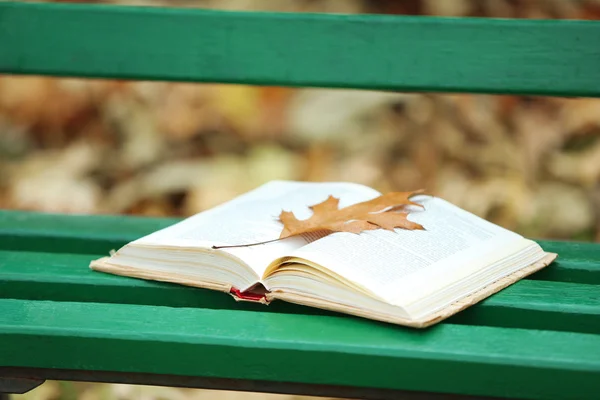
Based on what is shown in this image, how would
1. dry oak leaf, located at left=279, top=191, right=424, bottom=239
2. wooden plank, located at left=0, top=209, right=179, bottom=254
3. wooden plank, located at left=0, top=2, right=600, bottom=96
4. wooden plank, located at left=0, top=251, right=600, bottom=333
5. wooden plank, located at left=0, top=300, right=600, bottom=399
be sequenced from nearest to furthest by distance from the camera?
wooden plank, located at left=0, top=300, right=600, bottom=399, wooden plank, located at left=0, top=251, right=600, bottom=333, dry oak leaf, located at left=279, top=191, right=424, bottom=239, wooden plank, located at left=0, top=209, right=179, bottom=254, wooden plank, located at left=0, top=2, right=600, bottom=96

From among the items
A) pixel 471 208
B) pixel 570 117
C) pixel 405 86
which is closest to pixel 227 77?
pixel 405 86

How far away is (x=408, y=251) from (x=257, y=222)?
0.94ft

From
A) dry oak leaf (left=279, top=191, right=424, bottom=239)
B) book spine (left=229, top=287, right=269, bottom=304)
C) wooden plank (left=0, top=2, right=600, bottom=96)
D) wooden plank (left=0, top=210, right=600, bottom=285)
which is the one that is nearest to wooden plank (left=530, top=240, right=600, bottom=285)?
wooden plank (left=0, top=210, right=600, bottom=285)

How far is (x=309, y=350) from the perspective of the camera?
127 cm

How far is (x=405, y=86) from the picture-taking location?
1.95m

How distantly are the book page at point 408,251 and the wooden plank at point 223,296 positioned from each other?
0.29ft

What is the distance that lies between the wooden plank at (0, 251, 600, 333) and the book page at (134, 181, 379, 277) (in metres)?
0.08

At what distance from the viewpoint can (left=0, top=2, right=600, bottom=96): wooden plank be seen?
1.90m

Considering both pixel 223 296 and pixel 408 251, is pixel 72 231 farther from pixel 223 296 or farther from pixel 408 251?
pixel 408 251

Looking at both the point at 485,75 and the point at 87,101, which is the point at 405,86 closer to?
the point at 485,75

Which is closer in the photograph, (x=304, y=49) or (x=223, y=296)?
(x=223, y=296)

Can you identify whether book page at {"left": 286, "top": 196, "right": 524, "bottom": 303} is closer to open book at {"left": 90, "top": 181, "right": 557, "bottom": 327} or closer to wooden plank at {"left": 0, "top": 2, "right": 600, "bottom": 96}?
open book at {"left": 90, "top": 181, "right": 557, "bottom": 327}

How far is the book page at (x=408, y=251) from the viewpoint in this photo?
4.35 feet

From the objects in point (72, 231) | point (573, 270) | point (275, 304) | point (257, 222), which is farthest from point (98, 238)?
point (573, 270)
